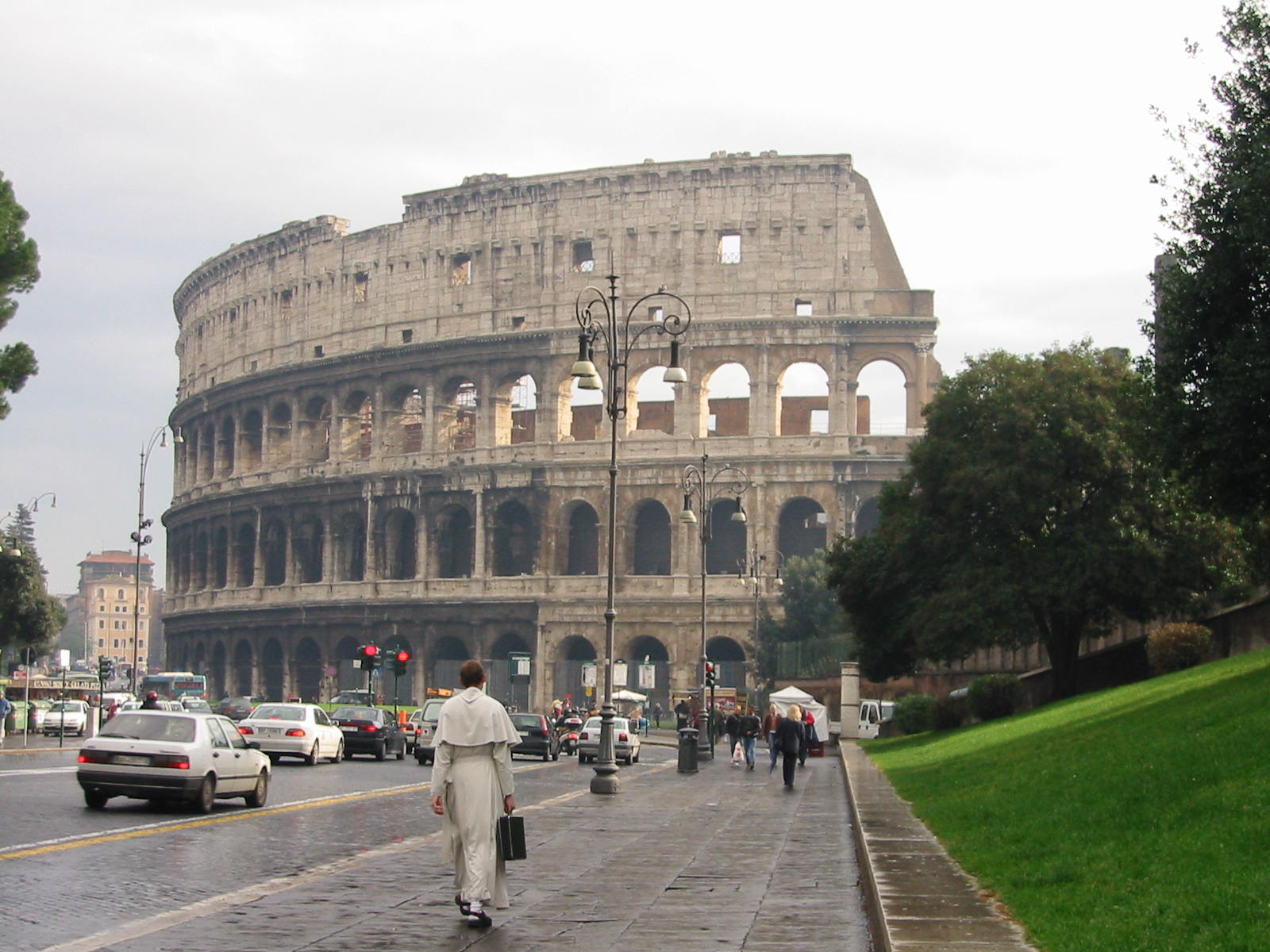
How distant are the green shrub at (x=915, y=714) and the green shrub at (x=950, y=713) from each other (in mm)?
1349

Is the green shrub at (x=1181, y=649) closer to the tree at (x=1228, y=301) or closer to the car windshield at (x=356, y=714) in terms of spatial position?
the tree at (x=1228, y=301)

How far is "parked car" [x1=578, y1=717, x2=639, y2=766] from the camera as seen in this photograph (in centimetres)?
3691

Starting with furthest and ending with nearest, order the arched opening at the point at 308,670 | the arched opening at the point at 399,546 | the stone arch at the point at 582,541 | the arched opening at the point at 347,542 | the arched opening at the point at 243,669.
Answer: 1. the arched opening at the point at 243,669
2. the arched opening at the point at 308,670
3. the arched opening at the point at 347,542
4. the arched opening at the point at 399,546
5. the stone arch at the point at 582,541

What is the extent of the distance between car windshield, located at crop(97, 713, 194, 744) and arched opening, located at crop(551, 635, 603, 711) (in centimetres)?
4556

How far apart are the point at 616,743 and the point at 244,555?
41.5m

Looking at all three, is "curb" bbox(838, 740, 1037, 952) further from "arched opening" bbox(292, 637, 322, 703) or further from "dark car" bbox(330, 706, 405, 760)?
"arched opening" bbox(292, 637, 322, 703)

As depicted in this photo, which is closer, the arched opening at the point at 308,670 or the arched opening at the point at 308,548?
the arched opening at the point at 308,670

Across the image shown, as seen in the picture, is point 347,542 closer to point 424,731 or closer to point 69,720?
point 69,720

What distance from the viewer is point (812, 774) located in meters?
32.9

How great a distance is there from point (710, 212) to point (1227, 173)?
4513 centimetres

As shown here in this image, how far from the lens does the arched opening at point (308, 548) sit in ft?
234

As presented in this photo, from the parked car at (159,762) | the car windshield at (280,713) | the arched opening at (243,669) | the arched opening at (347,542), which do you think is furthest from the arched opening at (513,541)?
the parked car at (159,762)

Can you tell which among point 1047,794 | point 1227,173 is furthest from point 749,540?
point 1047,794

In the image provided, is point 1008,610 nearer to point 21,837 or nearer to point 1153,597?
point 1153,597
